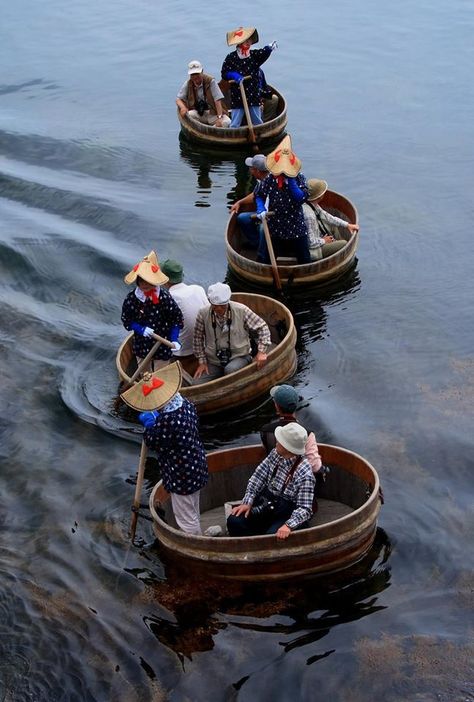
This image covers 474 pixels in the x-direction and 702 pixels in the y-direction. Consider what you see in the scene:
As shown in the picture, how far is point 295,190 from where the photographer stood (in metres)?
13.8

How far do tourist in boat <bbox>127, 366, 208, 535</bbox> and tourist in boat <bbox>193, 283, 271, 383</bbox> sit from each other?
8.87ft

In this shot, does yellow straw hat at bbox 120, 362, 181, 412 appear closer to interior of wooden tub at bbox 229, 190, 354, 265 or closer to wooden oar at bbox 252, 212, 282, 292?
wooden oar at bbox 252, 212, 282, 292

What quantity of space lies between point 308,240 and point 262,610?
7207 mm

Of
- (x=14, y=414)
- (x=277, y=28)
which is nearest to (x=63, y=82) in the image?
(x=277, y=28)

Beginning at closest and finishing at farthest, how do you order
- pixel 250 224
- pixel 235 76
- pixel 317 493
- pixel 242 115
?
pixel 317 493 → pixel 250 224 → pixel 235 76 → pixel 242 115

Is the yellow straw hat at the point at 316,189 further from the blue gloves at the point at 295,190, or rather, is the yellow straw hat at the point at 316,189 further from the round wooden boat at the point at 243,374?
the round wooden boat at the point at 243,374

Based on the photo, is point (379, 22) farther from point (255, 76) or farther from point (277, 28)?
point (255, 76)

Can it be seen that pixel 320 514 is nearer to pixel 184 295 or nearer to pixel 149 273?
pixel 149 273

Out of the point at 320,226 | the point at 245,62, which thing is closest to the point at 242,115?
the point at 245,62

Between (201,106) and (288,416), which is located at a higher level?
(288,416)

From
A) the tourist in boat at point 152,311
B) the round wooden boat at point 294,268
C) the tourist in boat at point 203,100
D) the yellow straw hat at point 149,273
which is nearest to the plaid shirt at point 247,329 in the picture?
the tourist in boat at point 152,311

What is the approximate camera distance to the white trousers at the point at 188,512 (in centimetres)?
939

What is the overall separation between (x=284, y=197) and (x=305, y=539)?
6.58 m

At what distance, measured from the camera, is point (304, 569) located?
9070mm
